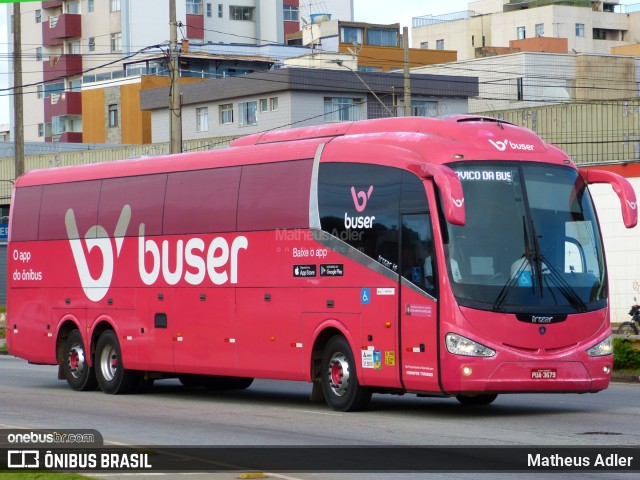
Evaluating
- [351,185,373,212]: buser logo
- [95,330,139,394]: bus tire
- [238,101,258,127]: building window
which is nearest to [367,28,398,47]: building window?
[238,101,258,127]: building window

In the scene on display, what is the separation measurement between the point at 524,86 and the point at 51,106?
3654cm

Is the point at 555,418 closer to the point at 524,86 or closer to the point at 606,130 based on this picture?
the point at 606,130

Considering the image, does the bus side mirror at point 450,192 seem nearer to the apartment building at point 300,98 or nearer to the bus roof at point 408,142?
the bus roof at point 408,142

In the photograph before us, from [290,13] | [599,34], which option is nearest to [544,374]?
[290,13]

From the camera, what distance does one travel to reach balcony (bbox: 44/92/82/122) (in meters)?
98.0

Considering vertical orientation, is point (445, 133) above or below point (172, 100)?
below

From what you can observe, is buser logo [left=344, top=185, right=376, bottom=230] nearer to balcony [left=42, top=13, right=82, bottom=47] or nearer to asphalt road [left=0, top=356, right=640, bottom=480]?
asphalt road [left=0, top=356, right=640, bottom=480]

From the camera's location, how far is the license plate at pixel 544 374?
16.6 metres

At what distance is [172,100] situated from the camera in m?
34.8

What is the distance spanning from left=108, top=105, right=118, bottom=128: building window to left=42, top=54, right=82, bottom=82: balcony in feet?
27.0

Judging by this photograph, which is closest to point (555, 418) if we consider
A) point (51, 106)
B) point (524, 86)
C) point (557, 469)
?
point (557, 469)

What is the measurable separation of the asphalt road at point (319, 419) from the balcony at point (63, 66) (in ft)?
263

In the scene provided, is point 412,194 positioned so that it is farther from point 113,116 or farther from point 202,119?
point 113,116

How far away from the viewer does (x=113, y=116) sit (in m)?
92.4
